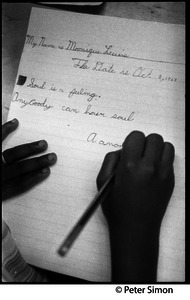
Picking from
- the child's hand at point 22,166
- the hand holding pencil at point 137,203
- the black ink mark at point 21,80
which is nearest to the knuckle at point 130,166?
the hand holding pencil at point 137,203

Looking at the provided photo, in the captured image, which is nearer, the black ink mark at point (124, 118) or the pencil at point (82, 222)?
the pencil at point (82, 222)

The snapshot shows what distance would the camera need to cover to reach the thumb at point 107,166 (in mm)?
448

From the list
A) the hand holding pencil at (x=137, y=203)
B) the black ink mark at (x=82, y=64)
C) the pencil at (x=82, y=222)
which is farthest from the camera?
the black ink mark at (x=82, y=64)

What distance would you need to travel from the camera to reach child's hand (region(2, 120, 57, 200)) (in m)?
0.49

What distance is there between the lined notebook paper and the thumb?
2 cm

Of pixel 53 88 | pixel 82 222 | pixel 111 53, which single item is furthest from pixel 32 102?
pixel 82 222

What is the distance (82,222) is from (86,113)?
0.71 ft

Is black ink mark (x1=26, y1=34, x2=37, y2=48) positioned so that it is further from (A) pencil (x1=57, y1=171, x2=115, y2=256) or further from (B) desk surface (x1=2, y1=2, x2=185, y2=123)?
(A) pencil (x1=57, y1=171, x2=115, y2=256)

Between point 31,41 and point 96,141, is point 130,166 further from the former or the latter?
point 31,41

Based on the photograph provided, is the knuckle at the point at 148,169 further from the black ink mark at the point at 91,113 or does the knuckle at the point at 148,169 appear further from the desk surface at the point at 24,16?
the desk surface at the point at 24,16

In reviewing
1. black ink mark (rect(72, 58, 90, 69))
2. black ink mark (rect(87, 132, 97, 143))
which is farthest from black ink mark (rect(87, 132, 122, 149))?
black ink mark (rect(72, 58, 90, 69))

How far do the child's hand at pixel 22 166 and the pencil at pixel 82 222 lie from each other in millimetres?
111

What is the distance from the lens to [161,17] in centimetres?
51

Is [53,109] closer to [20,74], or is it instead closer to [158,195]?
[20,74]
